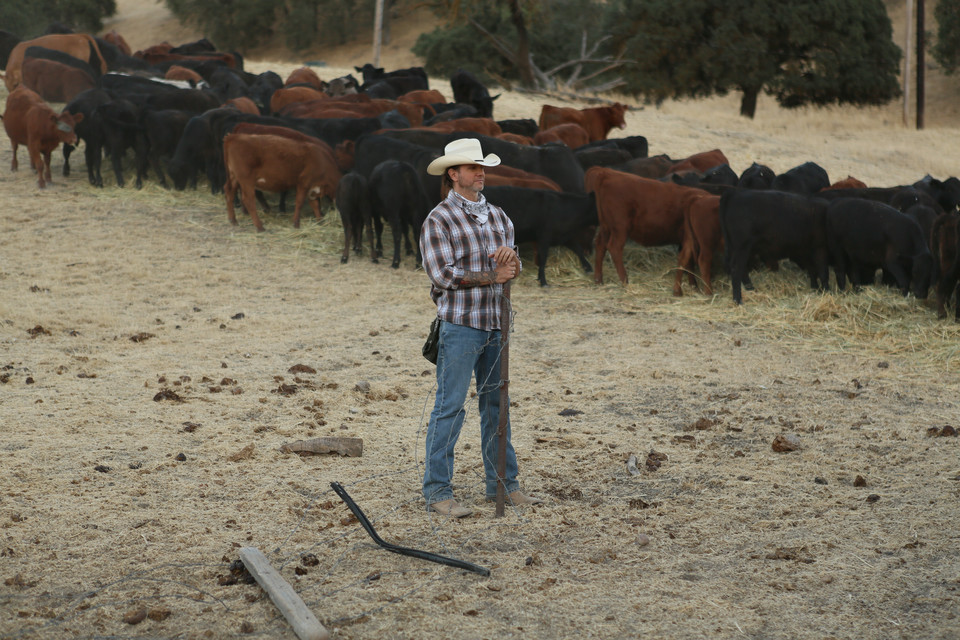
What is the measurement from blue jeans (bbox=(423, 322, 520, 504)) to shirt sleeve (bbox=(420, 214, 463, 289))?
0.87ft

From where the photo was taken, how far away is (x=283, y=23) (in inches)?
2168

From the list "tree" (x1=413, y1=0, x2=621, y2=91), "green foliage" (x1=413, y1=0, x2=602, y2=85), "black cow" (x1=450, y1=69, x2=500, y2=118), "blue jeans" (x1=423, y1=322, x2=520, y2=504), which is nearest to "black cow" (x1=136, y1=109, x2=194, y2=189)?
"black cow" (x1=450, y1=69, x2=500, y2=118)

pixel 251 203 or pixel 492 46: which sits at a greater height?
pixel 492 46

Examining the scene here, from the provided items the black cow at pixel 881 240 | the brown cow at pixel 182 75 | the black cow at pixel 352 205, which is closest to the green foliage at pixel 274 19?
the brown cow at pixel 182 75

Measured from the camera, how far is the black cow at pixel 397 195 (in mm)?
11234

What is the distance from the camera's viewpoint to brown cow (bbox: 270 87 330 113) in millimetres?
18578

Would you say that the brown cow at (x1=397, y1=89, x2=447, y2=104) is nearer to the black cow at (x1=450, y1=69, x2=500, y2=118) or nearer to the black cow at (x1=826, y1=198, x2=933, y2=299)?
the black cow at (x1=450, y1=69, x2=500, y2=118)

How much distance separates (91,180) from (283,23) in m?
43.3

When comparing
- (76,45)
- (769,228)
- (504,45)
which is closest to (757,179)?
(769,228)

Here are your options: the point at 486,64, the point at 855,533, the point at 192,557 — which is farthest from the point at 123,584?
the point at 486,64

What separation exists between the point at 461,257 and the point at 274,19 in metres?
52.9

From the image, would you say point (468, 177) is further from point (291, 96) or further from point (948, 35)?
point (948, 35)

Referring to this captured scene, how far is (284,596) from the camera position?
3.94 meters

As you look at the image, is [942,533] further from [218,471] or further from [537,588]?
[218,471]
